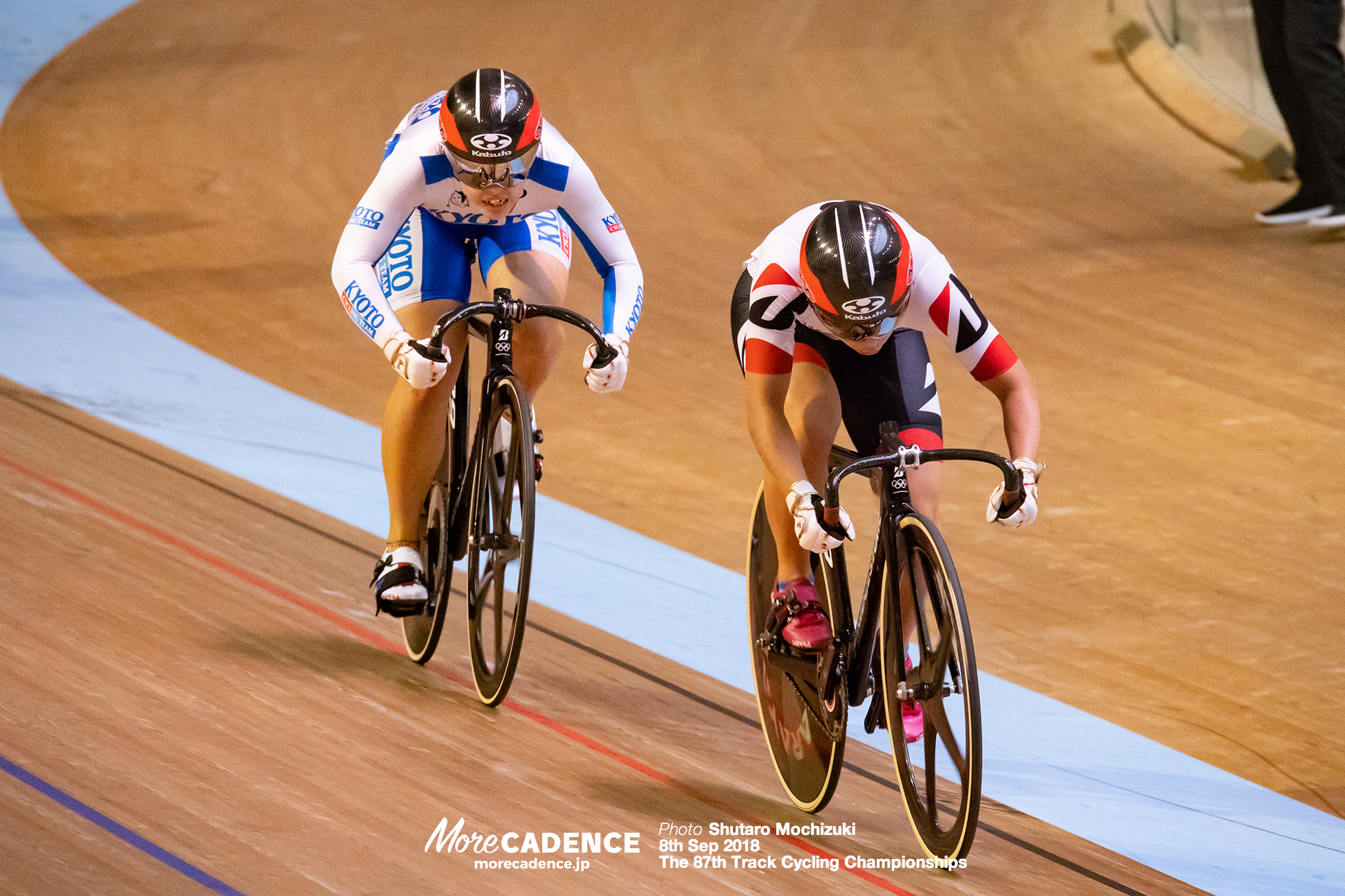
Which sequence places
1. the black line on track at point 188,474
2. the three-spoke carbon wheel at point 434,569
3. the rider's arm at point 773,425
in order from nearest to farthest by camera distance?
the rider's arm at point 773,425 < the three-spoke carbon wheel at point 434,569 < the black line on track at point 188,474

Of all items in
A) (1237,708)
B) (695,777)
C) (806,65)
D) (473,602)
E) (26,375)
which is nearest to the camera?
(695,777)

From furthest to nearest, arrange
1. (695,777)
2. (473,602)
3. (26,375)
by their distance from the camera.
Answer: (26,375)
(473,602)
(695,777)

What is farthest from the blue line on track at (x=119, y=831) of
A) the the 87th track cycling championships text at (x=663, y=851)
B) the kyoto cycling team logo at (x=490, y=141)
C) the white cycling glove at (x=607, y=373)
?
the kyoto cycling team logo at (x=490, y=141)

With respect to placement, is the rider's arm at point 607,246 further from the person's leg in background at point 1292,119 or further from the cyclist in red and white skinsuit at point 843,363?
the person's leg in background at point 1292,119

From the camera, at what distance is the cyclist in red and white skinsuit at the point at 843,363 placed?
260 cm

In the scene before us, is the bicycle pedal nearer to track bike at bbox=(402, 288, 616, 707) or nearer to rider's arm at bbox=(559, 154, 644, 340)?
track bike at bbox=(402, 288, 616, 707)

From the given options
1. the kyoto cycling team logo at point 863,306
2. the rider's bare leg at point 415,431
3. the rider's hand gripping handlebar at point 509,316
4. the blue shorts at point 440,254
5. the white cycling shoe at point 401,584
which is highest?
the kyoto cycling team logo at point 863,306

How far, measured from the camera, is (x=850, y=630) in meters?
2.86

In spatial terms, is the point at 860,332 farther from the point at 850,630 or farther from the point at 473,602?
the point at 473,602

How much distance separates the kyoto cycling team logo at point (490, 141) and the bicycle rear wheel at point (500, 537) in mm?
459

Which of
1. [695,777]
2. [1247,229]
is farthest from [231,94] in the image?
[695,777]

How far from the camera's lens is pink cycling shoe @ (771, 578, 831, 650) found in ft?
9.44

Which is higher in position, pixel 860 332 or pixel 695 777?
pixel 860 332

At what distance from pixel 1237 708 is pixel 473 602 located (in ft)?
5.72
